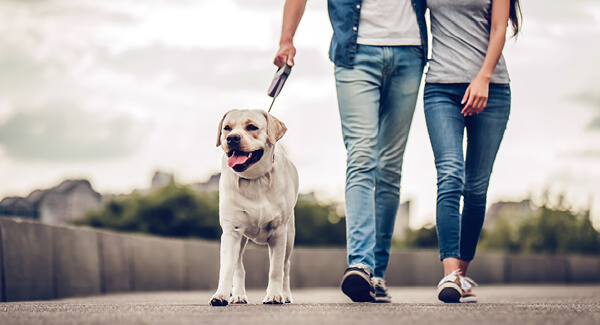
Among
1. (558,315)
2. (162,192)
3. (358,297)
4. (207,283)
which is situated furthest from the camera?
→ (162,192)

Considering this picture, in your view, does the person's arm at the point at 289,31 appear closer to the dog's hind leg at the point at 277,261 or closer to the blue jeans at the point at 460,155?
the blue jeans at the point at 460,155

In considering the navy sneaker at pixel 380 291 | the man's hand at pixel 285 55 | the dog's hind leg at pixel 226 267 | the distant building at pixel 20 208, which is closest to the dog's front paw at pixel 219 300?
the dog's hind leg at pixel 226 267

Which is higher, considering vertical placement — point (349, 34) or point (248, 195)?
point (349, 34)

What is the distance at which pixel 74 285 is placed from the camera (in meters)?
8.16

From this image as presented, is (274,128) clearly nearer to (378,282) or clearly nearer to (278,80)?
(278,80)

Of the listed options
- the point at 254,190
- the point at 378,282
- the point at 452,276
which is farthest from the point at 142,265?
the point at 452,276

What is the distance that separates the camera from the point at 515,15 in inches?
232

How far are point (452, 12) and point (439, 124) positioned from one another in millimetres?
807

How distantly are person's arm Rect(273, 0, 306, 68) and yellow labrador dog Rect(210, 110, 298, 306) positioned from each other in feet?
1.74

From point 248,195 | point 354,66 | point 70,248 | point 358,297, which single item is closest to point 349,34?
point 354,66

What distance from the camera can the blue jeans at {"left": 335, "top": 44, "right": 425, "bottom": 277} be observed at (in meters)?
5.25

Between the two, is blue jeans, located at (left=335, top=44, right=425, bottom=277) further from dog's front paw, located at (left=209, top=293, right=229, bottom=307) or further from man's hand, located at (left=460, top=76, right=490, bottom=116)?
dog's front paw, located at (left=209, top=293, right=229, bottom=307)

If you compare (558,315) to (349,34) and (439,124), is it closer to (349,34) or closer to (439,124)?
(439,124)

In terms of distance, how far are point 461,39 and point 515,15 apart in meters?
0.48
